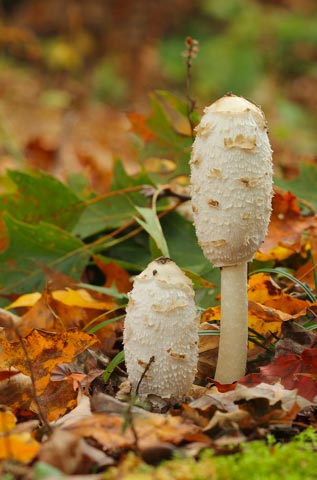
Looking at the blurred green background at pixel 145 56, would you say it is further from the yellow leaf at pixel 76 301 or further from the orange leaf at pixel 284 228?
the yellow leaf at pixel 76 301

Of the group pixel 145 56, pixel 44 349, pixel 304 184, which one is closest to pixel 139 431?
pixel 44 349

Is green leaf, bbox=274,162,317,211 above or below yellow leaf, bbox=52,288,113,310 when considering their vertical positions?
above

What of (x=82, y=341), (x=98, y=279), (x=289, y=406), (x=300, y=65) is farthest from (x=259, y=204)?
(x=300, y=65)

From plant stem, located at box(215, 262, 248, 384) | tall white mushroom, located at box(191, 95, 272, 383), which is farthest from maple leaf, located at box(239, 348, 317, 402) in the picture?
tall white mushroom, located at box(191, 95, 272, 383)

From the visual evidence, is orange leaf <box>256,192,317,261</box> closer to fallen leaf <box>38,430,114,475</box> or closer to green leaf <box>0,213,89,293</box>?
green leaf <box>0,213,89,293</box>

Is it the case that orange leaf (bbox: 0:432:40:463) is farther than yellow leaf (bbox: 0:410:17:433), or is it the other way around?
yellow leaf (bbox: 0:410:17:433)

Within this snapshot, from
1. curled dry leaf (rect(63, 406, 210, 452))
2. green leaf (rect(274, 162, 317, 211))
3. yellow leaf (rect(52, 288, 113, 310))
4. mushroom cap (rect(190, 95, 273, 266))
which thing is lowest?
yellow leaf (rect(52, 288, 113, 310))

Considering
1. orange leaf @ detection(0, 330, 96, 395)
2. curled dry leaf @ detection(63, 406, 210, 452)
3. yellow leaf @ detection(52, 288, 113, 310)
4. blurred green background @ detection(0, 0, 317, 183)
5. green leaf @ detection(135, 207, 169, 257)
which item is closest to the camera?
curled dry leaf @ detection(63, 406, 210, 452)
